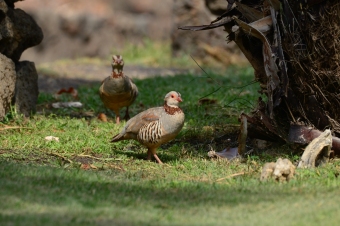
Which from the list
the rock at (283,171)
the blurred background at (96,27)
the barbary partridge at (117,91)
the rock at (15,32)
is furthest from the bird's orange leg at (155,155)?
the blurred background at (96,27)

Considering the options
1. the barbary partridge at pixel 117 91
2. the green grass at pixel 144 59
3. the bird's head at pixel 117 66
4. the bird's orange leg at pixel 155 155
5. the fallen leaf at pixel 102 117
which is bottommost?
the green grass at pixel 144 59

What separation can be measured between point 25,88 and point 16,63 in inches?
13.2

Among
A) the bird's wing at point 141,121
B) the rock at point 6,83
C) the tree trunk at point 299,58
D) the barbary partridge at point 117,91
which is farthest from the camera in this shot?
the barbary partridge at point 117,91

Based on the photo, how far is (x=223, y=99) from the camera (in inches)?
378

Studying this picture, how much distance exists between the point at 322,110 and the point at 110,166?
6.84ft

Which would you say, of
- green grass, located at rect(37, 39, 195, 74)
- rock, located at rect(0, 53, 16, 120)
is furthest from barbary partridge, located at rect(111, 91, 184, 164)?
green grass, located at rect(37, 39, 195, 74)

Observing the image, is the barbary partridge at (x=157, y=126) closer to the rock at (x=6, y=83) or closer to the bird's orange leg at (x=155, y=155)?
the bird's orange leg at (x=155, y=155)

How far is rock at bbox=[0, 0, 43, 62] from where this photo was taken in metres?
7.91

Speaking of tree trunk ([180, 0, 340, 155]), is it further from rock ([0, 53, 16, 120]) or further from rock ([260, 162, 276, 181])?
rock ([0, 53, 16, 120])

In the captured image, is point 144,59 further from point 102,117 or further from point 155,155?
point 155,155

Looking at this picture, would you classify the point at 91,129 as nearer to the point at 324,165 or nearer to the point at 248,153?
the point at 248,153

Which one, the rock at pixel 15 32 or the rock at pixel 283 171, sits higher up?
the rock at pixel 15 32

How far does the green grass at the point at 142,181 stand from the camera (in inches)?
180

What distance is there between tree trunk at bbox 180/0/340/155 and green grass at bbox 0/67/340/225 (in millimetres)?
406
